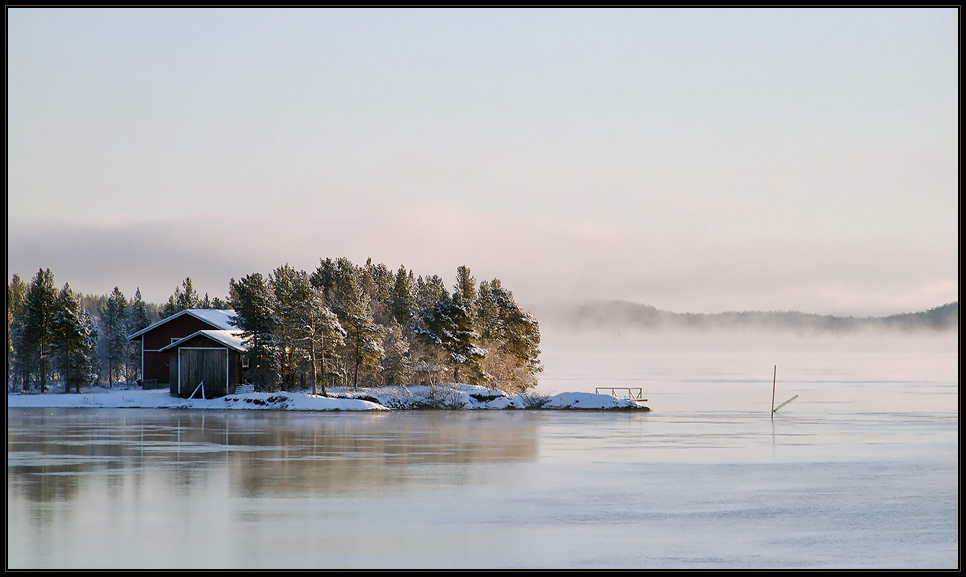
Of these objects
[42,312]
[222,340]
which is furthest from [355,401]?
[42,312]

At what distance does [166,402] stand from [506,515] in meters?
45.3

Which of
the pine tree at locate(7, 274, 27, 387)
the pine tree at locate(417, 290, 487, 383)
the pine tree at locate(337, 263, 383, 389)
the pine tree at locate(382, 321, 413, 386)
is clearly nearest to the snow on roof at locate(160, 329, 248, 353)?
the pine tree at locate(337, 263, 383, 389)

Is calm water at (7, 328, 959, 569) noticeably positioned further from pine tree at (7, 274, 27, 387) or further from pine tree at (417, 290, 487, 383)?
pine tree at (7, 274, 27, 387)

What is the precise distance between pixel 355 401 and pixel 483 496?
38176 mm

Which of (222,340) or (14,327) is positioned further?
(14,327)

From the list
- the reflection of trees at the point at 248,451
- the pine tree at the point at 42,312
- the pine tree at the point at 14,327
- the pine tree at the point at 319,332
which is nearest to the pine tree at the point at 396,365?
the pine tree at the point at 319,332

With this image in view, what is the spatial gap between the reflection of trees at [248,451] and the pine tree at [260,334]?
1162 centimetres

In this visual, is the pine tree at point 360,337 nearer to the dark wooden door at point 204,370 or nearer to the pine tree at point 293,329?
the pine tree at point 293,329

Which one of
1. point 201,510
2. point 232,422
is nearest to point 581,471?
point 201,510

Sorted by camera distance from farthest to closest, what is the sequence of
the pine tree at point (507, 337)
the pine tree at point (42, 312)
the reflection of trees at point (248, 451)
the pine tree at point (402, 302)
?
the pine tree at point (402, 302)
the pine tree at point (42, 312)
the pine tree at point (507, 337)
the reflection of trees at point (248, 451)

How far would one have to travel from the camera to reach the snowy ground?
59406mm

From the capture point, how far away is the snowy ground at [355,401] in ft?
195

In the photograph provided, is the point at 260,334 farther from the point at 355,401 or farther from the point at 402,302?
the point at 402,302

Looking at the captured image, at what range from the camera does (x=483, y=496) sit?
2270 cm
